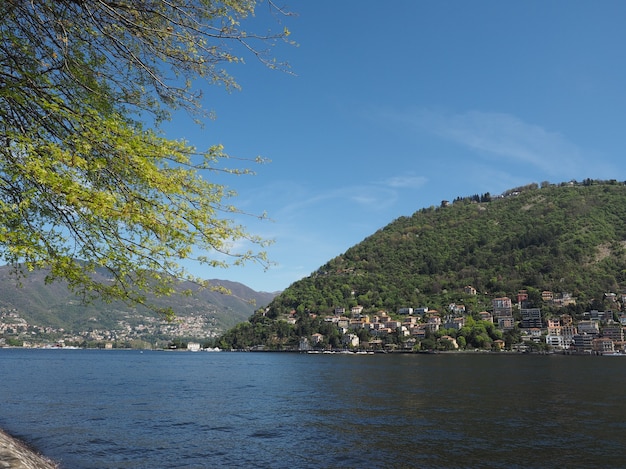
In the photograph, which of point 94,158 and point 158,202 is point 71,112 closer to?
point 94,158

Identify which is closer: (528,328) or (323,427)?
(323,427)

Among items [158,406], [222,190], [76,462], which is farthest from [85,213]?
[158,406]

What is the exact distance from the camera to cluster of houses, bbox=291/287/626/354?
16075 centimetres

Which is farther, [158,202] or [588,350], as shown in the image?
[588,350]

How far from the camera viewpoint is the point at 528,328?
579 ft

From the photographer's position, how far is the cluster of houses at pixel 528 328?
16075cm

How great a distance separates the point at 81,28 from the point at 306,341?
19918 cm

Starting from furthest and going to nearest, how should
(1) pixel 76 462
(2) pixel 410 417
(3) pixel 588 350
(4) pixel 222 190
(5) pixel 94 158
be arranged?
1. (3) pixel 588 350
2. (2) pixel 410 417
3. (1) pixel 76 462
4. (4) pixel 222 190
5. (5) pixel 94 158

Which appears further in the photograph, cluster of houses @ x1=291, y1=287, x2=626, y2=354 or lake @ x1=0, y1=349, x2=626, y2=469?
cluster of houses @ x1=291, y1=287, x2=626, y2=354

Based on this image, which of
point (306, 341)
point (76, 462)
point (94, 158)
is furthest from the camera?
point (306, 341)

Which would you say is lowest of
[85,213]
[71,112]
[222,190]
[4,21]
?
[85,213]

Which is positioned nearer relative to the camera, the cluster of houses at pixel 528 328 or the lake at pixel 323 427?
the lake at pixel 323 427

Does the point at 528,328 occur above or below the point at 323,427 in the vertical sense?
above

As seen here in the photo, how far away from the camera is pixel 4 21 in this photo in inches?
278
